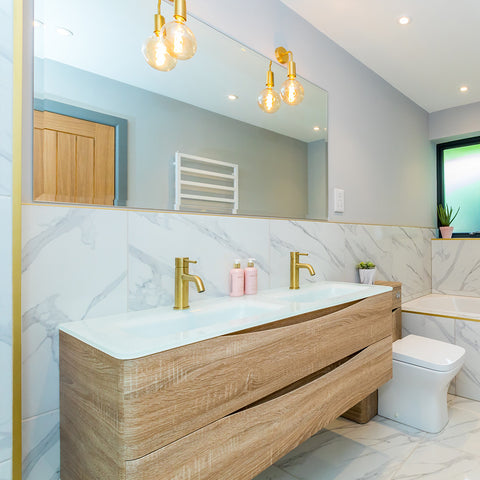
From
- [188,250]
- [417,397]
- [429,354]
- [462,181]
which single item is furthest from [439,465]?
[462,181]

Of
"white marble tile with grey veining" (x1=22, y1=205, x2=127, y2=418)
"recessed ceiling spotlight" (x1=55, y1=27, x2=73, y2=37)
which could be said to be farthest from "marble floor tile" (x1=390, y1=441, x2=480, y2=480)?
"recessed ceiling spotlight" (x1=55, y1=27, x2=73, y2=37)

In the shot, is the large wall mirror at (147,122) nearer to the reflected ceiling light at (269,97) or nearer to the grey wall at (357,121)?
the reflected ceiling light at (269,97)

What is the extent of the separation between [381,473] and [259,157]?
1574 mm

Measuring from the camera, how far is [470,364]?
2.42m

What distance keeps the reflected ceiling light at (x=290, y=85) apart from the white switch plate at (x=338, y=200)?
2.08 ft

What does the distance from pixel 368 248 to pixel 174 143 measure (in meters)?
1.69

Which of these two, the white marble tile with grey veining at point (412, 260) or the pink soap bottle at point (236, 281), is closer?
the pink soap bottle at point (236, 281)

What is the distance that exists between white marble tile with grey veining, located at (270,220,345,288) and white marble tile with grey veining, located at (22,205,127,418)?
846 millimetres

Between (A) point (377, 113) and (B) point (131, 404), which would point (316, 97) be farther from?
(B) point (131, 404)

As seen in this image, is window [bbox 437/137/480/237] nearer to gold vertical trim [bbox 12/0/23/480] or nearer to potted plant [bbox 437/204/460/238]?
potted plant [bbox 437/204/460/238]

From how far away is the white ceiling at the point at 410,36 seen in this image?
6.44ft

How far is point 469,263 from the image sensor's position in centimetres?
336

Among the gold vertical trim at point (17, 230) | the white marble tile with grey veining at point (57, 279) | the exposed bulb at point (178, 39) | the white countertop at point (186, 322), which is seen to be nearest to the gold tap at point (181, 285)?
the white countertop at point (186, 322)

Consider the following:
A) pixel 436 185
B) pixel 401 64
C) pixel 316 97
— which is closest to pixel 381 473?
pixel 316 97
